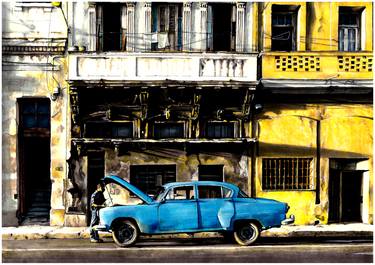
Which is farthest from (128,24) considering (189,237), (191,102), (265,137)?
(189,237)

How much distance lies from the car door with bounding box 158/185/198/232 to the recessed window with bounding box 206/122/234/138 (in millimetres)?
4275

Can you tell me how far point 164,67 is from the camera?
19.1 meters

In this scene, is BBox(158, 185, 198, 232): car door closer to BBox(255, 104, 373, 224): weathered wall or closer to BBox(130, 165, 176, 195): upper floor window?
BBox(130, 165, 176, 195): upper floor window

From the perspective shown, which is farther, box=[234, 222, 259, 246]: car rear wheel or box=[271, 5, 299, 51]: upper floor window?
box=[271, 5, 299, 51]: upper floor window

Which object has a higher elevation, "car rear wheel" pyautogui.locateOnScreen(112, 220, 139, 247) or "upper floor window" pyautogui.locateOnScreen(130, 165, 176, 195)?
"upper floor window" pyautogui.locateOnScreen(130, 165, 176, 195)

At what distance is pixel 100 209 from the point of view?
16.3 meters

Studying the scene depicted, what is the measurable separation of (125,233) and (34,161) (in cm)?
575

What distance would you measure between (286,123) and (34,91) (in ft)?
25.9

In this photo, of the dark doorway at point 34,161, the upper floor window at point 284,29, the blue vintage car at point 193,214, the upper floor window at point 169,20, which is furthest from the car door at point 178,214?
the upper floor window at point 284,29

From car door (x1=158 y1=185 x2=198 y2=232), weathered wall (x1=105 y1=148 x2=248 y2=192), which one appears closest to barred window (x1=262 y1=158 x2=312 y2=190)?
weathered wall (x1=105 y1=148 x2=248 y2=192)

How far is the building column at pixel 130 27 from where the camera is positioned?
19.6 metres

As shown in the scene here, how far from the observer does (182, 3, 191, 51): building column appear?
19.6 meters

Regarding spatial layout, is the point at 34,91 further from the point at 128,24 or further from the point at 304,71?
the point at 304,71

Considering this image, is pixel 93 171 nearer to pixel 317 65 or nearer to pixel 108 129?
pixel 108 129
